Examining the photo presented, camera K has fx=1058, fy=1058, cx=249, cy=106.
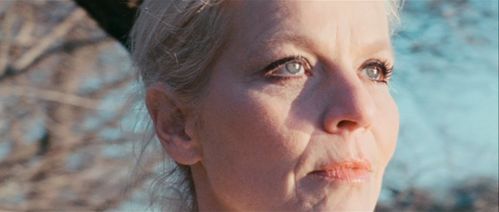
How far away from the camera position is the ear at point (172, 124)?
157 centimetres

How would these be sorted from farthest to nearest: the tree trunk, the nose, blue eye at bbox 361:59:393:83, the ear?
the tree trunk < the ear < blue eye at bbox 361:59:393:83 < the nose

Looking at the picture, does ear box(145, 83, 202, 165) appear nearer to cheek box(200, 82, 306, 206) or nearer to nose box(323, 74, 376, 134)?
cheek box(200, 82, 306, 206)

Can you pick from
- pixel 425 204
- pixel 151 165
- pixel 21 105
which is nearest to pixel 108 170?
pixel 21 105

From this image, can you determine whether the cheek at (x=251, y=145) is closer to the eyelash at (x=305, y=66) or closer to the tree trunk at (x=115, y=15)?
the eyelash at (x=305, y=66)

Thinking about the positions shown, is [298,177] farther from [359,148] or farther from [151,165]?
[151,165]

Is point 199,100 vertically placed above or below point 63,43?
below

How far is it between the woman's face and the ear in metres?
0.04

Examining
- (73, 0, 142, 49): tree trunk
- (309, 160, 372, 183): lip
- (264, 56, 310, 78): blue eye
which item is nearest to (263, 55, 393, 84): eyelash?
(264, 56, 310, 78): blue eye

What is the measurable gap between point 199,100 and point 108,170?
190 inches

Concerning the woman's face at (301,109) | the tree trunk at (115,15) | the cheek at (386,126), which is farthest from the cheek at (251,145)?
the tree trunk at (115,15)

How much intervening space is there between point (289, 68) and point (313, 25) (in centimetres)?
7

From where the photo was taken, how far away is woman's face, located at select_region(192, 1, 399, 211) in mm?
1378

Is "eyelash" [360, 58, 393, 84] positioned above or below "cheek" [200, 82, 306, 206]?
above

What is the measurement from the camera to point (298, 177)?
54.5 inches
